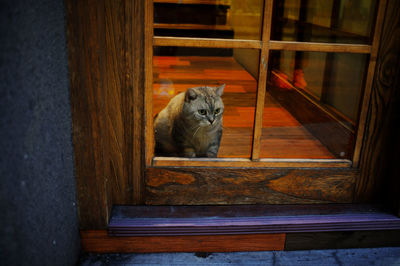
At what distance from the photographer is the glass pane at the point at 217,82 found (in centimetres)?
136

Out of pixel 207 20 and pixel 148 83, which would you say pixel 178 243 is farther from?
pixel 207 20

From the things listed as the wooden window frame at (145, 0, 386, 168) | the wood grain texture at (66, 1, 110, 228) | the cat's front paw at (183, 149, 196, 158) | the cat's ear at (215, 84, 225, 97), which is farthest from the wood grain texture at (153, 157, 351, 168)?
the cat's ear at (215, 84, 225, 97)

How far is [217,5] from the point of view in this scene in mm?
1495

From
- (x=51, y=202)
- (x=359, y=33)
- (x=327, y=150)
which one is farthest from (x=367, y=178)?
(x=51, y=202)

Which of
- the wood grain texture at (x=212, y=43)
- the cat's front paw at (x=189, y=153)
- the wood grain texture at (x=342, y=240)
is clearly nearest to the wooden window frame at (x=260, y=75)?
the wood grain texture at (x=212, y=43)

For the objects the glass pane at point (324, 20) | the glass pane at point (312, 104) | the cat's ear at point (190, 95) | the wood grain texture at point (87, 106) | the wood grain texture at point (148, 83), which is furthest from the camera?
the cat's ear at point (190, 95)

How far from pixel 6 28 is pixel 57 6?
0.28m

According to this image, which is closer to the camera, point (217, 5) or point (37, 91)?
point (37, 91)

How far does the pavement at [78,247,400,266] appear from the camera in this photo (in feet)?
4.34

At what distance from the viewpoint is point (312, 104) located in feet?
5.39

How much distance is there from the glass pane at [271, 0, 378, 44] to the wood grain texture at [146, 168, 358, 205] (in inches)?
21.8

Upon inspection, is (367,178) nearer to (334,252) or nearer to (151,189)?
(334,252)

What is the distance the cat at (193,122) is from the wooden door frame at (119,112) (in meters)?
0.25

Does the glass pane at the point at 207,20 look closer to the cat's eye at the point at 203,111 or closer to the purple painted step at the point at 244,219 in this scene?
the cat's eye at the point at 203,111
